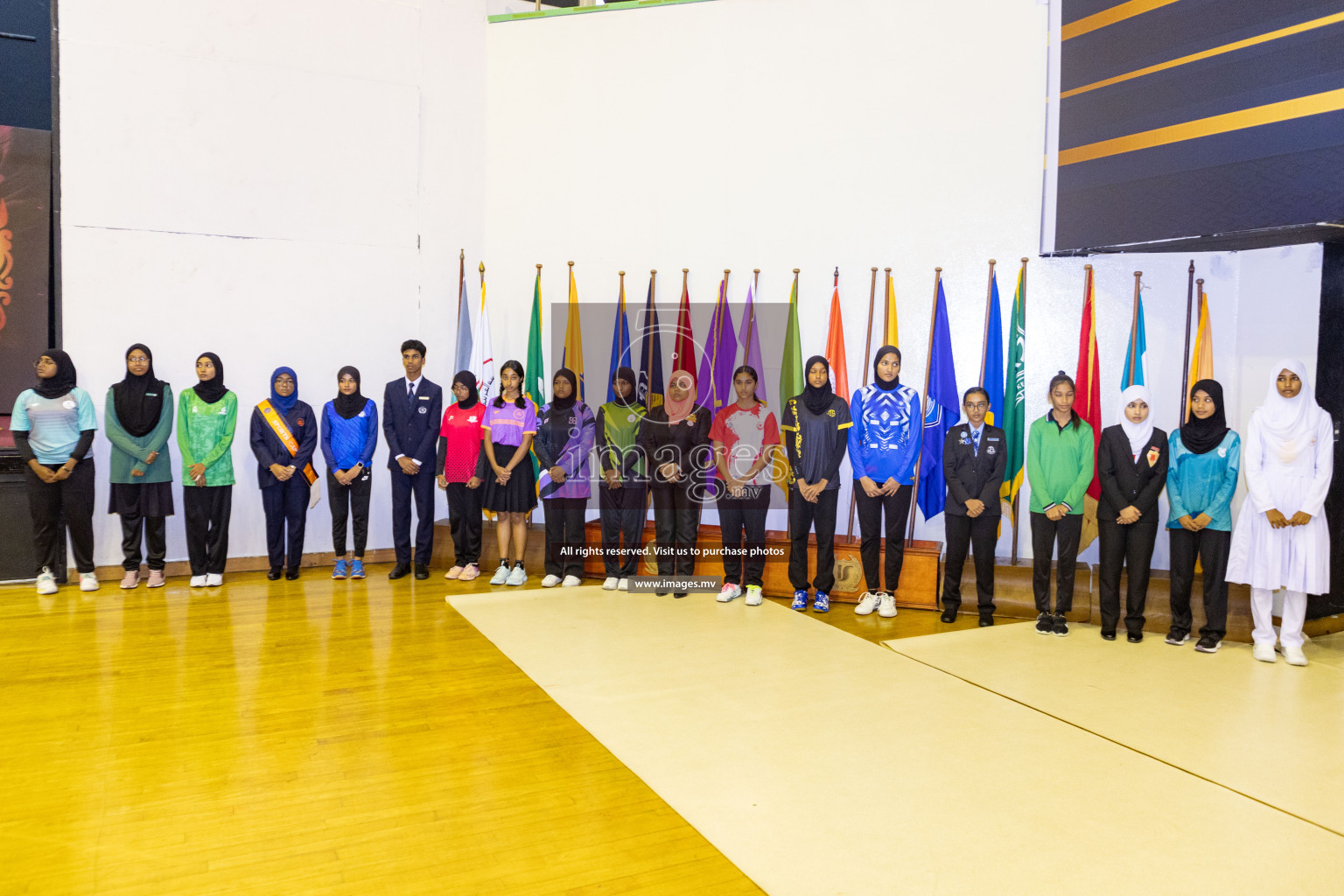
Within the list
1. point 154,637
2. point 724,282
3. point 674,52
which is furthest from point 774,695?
point 674,52

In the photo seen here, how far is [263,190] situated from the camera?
227 inches

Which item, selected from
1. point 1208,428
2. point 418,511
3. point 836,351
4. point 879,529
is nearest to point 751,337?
point 836,351

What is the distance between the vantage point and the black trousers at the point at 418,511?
5.57 metres

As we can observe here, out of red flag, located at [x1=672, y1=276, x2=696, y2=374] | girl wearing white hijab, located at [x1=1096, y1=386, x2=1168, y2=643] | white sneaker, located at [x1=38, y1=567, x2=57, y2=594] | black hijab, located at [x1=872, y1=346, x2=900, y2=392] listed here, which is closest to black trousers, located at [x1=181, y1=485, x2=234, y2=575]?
white sneaker, located at [x1=38, y1=567, x2=57, y2=594]

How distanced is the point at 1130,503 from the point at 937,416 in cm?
127

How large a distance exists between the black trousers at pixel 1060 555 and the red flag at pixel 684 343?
8.36ft

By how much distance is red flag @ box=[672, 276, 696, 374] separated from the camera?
6.08m

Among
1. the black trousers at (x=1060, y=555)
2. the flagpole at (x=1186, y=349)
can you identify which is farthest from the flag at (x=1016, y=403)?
the flagpole at (x=1186, y=349)

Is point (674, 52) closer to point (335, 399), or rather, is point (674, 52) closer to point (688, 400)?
point (688, 400)

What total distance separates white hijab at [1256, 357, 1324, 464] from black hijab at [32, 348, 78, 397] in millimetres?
6694

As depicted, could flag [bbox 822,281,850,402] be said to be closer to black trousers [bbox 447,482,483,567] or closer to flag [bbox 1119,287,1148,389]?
flag [bbox 1119,287,1148,389]

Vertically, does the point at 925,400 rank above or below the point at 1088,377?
below

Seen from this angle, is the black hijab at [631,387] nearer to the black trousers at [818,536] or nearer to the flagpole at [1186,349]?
the black trousers at [818,536]

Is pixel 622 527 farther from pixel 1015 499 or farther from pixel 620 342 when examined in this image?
pixel 1015 499
